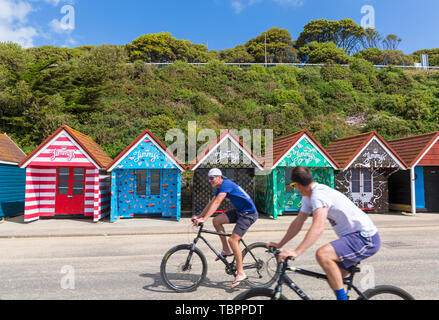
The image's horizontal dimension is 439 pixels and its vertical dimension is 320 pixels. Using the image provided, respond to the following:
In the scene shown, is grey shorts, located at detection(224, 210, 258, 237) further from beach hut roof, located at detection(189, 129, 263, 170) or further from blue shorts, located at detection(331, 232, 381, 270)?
beach hut roof, located at detection(189, 129, 263, 170)

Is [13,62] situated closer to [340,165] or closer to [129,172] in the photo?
[129,172]

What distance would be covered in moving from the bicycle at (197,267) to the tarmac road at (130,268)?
0.66 feet

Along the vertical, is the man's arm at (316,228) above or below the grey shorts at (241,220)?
above

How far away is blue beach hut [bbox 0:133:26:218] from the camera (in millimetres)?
14742

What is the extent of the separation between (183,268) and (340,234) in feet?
9.69

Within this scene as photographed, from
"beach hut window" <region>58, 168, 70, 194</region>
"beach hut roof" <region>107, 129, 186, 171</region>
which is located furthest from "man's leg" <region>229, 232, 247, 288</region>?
"beach hut window" <region>58, 168, 70, 194</region>

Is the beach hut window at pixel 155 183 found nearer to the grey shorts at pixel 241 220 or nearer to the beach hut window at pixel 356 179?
the grey shorts at pixel 241 220

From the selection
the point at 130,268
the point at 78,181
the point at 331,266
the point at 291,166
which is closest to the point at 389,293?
the point at 331,266

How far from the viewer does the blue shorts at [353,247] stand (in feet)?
10.7

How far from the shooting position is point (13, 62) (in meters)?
34.7

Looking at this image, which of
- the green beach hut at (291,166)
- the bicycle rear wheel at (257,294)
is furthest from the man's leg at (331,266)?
the green beach hut at (291,166)

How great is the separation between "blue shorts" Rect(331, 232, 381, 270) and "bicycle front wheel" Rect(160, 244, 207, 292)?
2.56 m

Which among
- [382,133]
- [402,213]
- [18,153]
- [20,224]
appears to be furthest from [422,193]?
[18,153]
